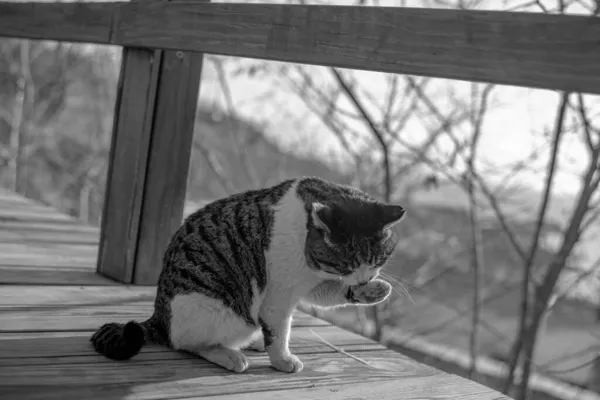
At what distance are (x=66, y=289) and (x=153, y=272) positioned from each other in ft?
1.10

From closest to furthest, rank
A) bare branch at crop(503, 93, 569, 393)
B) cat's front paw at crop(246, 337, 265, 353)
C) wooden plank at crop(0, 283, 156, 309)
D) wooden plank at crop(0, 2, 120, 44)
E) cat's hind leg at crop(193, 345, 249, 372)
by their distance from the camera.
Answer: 1. cat's hind leg at crop(193, 345, 249, 372)
2. cat's front paw at crop(246, 337, 265, 353)
3. wooden plank at crop(0, 283, 156, 309)
4. wooden plank at crop(0, 2, 120, 44)
5. bare branch at crop(503, 93, 569, 393)

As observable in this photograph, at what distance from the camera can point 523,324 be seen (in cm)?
334

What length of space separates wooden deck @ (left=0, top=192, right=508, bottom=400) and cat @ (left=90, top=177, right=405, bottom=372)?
2.5 inches

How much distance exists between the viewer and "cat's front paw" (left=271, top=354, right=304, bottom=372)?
1793mm

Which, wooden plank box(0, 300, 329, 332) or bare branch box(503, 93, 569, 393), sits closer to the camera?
wooden plank box(0, 300, 329, 332)

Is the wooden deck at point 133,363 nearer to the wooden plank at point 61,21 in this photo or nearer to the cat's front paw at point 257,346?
the cat's front paw at point 257,346

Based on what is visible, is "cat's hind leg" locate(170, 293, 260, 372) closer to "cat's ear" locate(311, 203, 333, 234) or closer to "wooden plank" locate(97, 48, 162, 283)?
"cat's ear" locate(311, 203, 333, 234)

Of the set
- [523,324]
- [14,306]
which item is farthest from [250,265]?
[523,324]

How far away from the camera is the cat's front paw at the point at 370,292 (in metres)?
1.83

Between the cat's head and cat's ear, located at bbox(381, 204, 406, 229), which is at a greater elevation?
cat's ear, located at bbox(381, 204, 406, 229)

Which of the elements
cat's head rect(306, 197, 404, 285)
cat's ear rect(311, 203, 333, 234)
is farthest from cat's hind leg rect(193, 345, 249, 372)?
cat's ear rect(311, 203, 333, 234)

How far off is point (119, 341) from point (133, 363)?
0.07m

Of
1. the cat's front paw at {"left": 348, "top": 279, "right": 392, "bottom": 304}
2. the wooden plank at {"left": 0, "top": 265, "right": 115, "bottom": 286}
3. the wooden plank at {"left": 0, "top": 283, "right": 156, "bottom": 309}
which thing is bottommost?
the wooden plank at {"left": 0, "top": 283, "right": 156, "bottom": 309}

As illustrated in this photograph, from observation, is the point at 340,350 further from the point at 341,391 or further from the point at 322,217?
the point at 322,217
